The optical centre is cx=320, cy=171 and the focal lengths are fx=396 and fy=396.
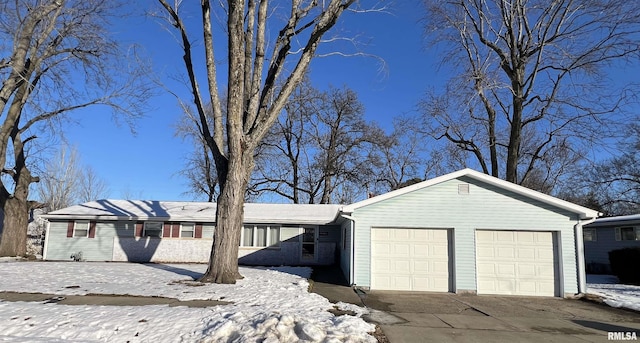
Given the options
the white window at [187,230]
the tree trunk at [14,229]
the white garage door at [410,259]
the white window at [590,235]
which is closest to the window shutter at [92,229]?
the tree trunk at [14,229]

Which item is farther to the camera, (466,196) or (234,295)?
(466,196)

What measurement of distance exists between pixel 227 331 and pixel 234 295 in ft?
11.6

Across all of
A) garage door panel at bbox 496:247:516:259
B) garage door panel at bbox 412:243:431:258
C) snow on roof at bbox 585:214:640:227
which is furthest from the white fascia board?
snow on roof at bbox 585:214:640:227

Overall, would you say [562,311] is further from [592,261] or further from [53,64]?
[53,64]

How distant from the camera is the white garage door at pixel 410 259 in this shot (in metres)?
12.3

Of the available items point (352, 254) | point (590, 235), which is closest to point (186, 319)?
point (352, 254)

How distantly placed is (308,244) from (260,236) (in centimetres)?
244

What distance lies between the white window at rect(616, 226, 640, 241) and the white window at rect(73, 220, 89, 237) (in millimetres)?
26403

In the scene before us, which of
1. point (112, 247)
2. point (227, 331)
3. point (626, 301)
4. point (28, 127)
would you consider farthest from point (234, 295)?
point (28, 127)

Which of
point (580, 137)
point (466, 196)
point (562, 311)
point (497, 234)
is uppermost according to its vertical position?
point (580, 137)

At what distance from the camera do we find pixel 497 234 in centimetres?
1247

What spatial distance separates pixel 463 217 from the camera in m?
12.5

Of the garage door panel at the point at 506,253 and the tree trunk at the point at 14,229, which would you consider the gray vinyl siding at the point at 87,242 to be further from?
the garage door panel at the point at 506,253

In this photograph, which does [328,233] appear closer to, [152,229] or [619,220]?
[152,229]
